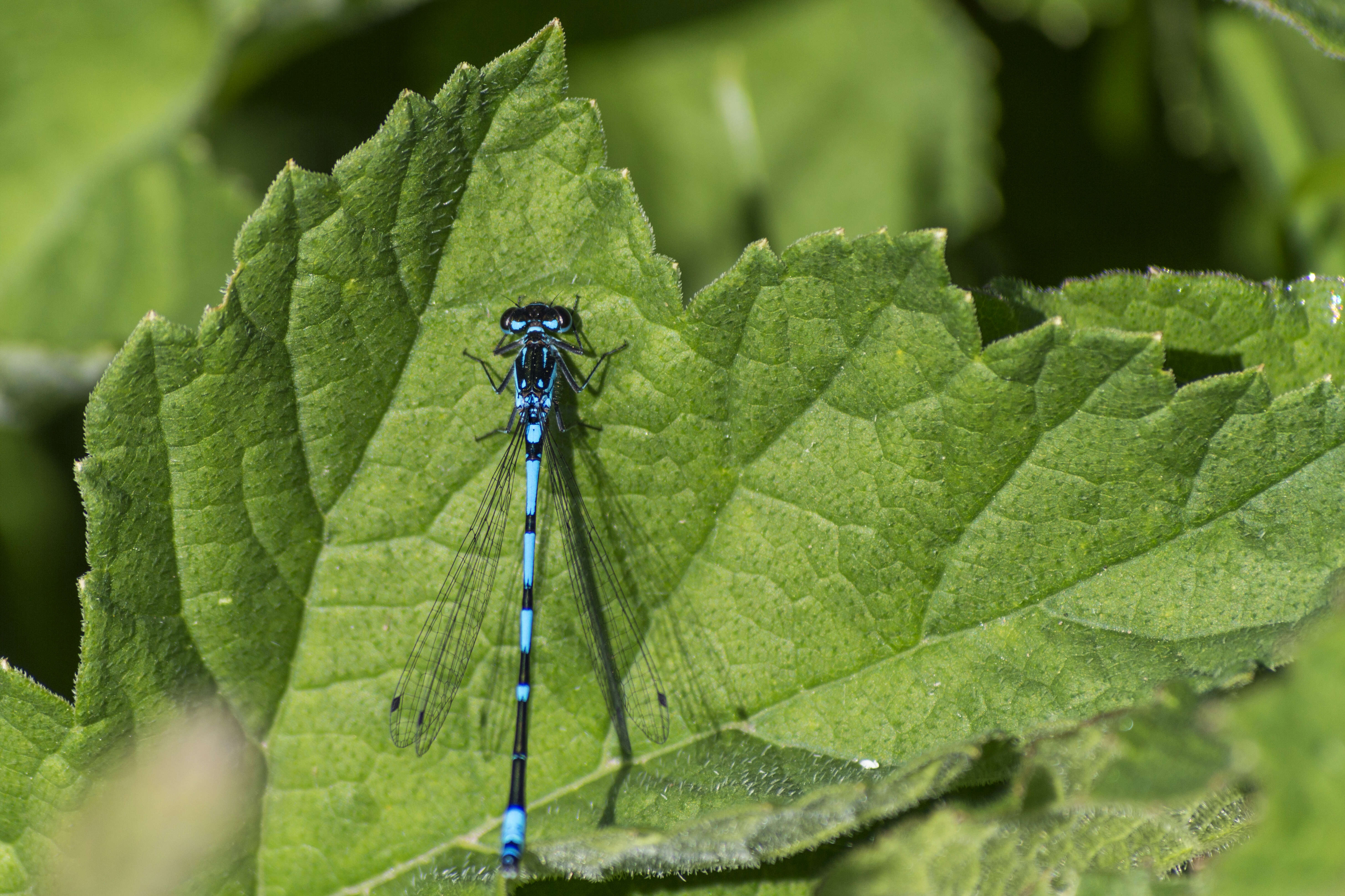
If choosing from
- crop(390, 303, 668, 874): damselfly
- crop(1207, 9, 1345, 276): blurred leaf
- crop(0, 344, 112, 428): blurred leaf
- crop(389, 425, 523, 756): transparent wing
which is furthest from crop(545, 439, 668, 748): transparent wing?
crop(1207, 9, 1345, 276): blurred leaf

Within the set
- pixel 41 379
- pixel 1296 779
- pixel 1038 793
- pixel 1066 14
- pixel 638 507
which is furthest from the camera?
pixel 1066 14

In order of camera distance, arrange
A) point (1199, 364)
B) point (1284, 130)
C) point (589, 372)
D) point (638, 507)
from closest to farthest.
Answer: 1. point (1199, 364)
2. point (638, 507)
3. point (589, 372)
4. point (1284, 130)

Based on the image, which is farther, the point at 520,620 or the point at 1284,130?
the point at 1284,130

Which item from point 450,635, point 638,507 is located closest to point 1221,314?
point 638,507

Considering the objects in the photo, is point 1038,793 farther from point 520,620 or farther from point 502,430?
point 502,430

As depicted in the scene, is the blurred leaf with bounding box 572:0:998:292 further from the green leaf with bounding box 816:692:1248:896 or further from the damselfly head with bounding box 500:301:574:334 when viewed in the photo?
the green leaf with bounding box 816:692:1248:896

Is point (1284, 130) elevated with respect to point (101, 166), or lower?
lower
